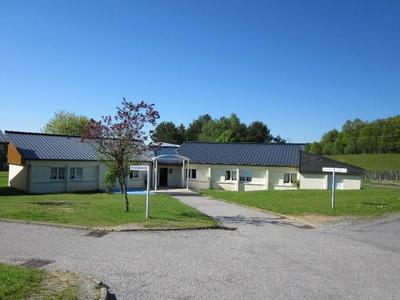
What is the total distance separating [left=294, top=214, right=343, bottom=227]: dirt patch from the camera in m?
17.5

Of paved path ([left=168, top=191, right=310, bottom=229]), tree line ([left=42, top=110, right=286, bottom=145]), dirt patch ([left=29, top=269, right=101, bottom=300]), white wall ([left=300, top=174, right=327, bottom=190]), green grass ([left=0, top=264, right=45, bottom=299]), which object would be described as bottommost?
paved path ([left=168, top=191, right=310, bottom=229])

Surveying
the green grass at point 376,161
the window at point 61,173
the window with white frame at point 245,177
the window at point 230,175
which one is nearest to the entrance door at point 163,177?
the window at point 230,175

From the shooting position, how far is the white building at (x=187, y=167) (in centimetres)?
3462

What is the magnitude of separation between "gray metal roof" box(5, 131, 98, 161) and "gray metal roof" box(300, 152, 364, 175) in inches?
749

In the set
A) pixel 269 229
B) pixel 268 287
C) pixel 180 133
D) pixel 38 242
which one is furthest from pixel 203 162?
pixel 180 133

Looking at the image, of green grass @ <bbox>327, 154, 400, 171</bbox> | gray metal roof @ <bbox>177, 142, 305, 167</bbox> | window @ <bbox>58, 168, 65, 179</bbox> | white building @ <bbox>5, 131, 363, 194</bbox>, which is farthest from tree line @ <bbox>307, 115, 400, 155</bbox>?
window @ <bbox>58, 168, 65, 179</bbox>

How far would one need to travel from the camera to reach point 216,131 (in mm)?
90562

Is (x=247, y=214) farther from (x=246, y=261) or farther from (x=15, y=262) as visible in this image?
(x=15, y=262)

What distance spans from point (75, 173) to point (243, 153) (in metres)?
17.2

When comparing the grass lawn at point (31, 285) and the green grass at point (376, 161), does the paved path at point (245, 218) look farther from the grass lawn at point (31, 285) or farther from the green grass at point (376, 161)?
the green grass at point (376, 161)

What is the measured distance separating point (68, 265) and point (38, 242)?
2.73 meters

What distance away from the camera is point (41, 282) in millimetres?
7445

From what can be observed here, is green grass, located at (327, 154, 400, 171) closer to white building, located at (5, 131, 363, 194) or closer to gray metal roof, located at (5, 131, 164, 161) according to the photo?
white building, located at (5, 131, 363, 194)

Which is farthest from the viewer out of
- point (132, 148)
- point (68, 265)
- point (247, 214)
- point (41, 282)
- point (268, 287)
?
point (247, 214)
